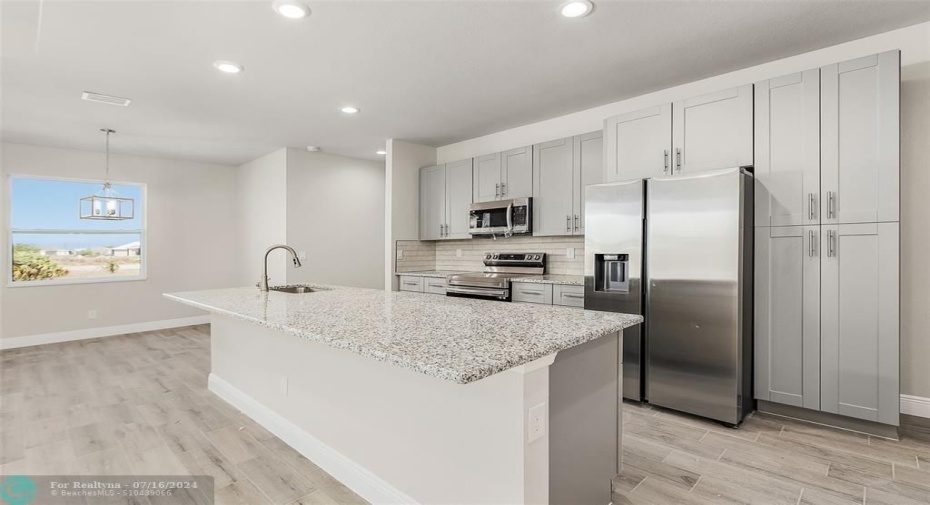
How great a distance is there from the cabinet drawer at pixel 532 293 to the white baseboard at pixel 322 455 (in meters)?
2.16

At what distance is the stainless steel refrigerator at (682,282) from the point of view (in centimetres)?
275

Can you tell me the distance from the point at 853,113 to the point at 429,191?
12.6ft

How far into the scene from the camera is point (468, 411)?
1.58m

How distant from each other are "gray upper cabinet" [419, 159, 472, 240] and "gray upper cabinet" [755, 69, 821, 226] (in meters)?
2.73

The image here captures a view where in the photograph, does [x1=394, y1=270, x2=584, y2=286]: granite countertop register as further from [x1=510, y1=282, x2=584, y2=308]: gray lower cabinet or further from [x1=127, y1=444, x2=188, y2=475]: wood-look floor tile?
[x1=127, y1=444, x2=188, y2=475]: wood-look floor tile

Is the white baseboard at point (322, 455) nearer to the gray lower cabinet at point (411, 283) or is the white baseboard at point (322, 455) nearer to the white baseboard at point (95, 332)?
the gray lower cabinet at point (411, 283)

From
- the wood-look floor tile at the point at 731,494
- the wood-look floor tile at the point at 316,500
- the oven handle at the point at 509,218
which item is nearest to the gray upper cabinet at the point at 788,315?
the wood-look floor tile at the point at 731,494

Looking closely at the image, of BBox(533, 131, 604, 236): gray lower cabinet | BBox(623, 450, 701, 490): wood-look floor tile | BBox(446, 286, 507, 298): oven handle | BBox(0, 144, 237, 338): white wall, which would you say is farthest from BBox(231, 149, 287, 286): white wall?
BBox(623, 450, 701, 490): wood-look floor tile

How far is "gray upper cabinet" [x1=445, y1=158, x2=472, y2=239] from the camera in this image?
4918 mm

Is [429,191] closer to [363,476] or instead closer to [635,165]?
[635,165]

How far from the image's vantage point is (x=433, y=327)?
1.73m

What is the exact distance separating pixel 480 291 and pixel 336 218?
9.21 feet

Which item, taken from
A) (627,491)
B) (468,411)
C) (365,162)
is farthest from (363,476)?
(365,162)

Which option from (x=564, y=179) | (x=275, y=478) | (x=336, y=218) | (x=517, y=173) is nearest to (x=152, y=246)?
(x=336, y=218)
